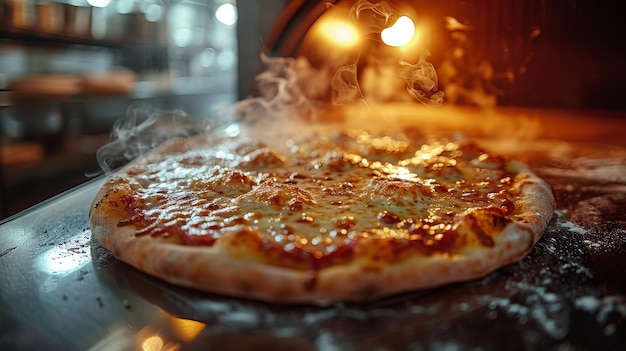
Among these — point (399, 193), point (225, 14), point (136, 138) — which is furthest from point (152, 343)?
point (225, 14)

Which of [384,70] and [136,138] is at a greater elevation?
[384,70]

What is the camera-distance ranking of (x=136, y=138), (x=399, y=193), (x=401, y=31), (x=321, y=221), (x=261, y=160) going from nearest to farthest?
1. (x=321, y=221)
2. (x=399, y=193)
3. (x=261, y=160)
4. (x=136, y=138)
5. (x=401, y=31)

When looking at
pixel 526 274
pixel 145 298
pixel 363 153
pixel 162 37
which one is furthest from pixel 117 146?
pixel 162 37

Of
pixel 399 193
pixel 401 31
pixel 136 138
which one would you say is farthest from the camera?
pixel 401 31

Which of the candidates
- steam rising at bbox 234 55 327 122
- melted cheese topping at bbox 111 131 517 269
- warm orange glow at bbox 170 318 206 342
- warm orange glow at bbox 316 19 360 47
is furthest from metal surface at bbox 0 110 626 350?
warm orange glow at bbox 316 19 360 47

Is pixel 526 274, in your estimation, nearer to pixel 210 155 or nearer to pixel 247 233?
pixel 247 233

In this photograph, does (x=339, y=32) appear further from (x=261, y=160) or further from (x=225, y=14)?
(x=225, y=14)

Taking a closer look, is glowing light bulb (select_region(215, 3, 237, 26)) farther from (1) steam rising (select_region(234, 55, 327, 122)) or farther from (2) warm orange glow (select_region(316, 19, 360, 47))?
(2) warm orange glow (select_region(316, 19, 360, 47))

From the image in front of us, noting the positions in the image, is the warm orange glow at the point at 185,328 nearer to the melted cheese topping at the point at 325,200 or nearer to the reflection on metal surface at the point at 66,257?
the melted cheese topping at the point at 325,200

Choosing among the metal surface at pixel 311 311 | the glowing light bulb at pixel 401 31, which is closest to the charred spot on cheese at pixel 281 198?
the metal surface at pixel 311 311
